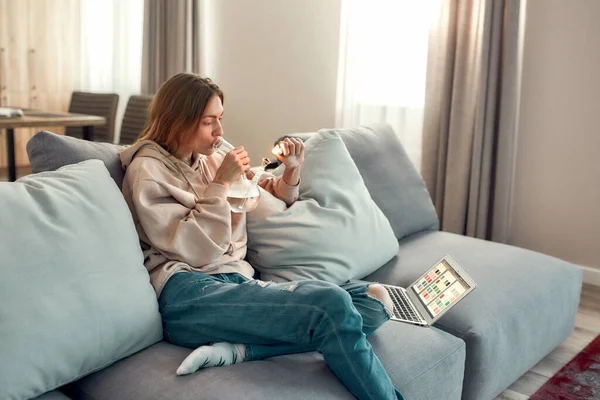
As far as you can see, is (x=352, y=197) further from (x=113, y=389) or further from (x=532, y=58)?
(x=532, y=58)

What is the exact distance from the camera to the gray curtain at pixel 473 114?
3.12 meters

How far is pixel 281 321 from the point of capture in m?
1.41

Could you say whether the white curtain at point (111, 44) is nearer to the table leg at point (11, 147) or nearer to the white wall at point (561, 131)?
the table leg at point (11, 147)

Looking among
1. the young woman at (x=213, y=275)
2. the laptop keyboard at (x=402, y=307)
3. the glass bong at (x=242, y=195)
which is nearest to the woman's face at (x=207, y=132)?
the young woman at (x=213, y=275)

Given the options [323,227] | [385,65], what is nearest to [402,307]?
[323,227]

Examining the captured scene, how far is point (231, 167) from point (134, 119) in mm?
2616

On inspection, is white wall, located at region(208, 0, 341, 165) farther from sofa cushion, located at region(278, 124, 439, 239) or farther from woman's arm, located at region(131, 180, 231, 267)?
woman's arm, located at region(131, 180, 231, 267)

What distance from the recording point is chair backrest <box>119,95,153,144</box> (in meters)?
4.04

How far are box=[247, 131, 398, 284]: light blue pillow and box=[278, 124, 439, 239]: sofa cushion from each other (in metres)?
0.16

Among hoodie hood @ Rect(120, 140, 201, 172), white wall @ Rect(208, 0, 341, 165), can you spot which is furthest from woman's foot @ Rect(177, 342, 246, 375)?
white wall @ Rect(208, 0, 341, 165)

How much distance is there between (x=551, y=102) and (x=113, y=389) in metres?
2.58

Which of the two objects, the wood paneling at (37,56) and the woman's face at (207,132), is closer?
the woman's face at (207,132)

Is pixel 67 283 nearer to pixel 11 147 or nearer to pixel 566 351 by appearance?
pixel 566 351

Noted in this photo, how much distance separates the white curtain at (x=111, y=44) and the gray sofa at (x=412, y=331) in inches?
121
